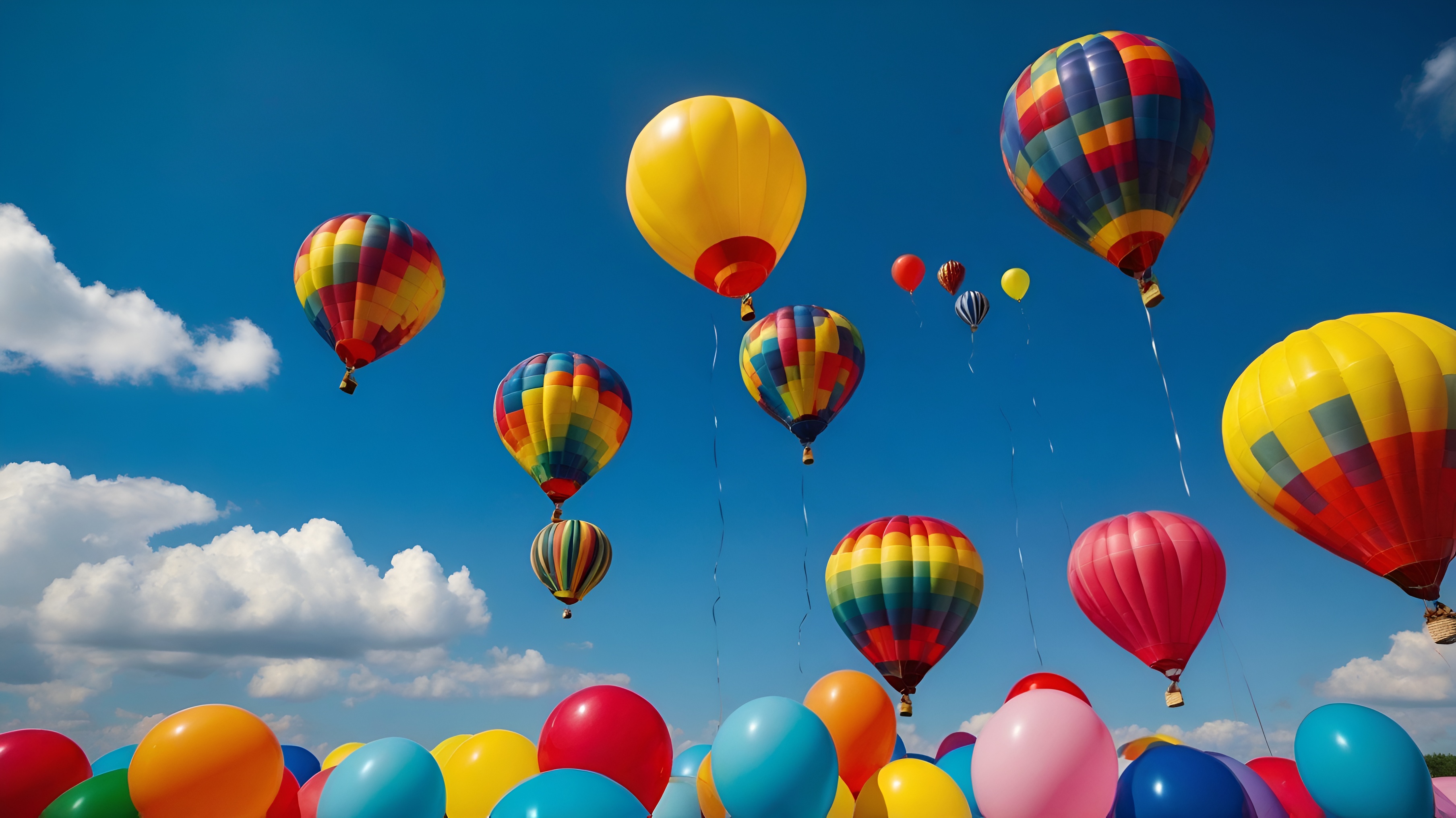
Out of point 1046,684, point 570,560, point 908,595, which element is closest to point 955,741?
point 1046,684

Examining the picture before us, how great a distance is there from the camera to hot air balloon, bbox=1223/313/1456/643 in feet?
24.2

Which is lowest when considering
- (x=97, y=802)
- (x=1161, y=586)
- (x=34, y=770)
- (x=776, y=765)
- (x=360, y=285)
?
(x=776, y=765)

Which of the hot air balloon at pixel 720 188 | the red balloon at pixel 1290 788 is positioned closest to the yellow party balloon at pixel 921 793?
the red balloon at pixel 1290 788

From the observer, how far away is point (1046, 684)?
29.4 feet

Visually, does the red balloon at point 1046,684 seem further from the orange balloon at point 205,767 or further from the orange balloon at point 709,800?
the orange balloon at point 205,767

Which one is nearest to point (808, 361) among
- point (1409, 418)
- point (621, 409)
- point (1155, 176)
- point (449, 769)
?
point (621, 409)

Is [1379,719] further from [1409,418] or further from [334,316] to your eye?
[334,316]

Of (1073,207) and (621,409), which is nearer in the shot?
(1073,207)

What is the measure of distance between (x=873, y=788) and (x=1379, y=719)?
4.30 m

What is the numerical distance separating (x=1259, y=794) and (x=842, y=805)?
10.3 ft

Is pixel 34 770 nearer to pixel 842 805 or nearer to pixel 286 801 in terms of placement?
pixel 286 801

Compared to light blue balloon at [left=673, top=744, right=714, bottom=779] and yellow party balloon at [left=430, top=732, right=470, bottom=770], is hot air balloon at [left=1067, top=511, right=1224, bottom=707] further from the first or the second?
yellow party balloon at [left=430, top=732, right=470, bottom=770]

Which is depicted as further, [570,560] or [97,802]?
[570,560]

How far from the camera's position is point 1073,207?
969cm
